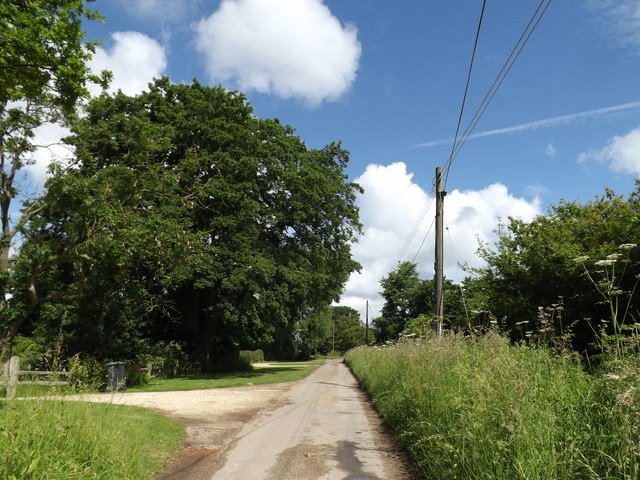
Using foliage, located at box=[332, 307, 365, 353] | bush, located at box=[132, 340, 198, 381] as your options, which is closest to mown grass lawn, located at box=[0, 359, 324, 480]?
bush, located at box=[132, 340, 198, 381]

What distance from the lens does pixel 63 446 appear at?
451 centimetres

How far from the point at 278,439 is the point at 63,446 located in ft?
14.5

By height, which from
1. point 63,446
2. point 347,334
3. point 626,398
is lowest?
point 347,334

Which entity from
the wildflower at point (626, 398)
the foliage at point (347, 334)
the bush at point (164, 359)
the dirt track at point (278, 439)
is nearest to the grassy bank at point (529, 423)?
the wildflower at point (626, 398)

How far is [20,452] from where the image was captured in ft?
12.5

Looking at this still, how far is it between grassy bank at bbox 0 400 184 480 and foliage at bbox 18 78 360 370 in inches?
366

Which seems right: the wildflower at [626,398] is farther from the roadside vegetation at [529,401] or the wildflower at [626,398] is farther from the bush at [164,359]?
the bush at [164,359]

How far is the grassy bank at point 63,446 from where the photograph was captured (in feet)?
12.4

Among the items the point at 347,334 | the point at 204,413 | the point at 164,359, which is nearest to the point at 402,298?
the point at 347,334

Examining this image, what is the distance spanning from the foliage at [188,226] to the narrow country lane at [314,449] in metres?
7.94

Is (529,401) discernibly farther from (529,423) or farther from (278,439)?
(278,439)

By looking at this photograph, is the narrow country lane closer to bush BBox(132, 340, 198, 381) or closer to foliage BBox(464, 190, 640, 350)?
foliage BBox(464, 190, 640, 350)

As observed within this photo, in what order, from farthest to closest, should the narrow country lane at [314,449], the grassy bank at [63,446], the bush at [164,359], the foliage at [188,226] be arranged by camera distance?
1. the bush at [164,359]
2. the foliage at [188,226]
3. the narrow country lane at [314,449]
4. the grassy bank at [63,446]

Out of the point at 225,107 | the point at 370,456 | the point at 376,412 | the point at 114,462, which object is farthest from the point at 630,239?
the point at 225,107
